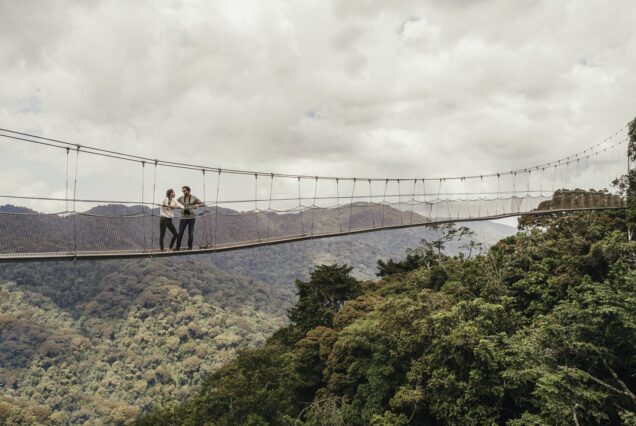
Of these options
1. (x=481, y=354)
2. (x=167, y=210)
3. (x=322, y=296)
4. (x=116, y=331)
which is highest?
(x=167, y=210)

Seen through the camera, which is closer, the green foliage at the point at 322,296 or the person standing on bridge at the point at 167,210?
the person standing on bridge at the point at 167,210

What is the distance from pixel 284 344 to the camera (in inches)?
1232

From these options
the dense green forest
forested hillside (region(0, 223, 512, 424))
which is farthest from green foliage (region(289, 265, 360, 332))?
the dense green forest

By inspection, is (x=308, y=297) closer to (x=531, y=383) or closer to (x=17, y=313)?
(x=531, y=383)

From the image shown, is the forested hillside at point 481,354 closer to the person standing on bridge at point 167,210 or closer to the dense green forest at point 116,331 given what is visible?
the person standing on bridge at point 167,210

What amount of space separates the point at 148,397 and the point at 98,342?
3412 cm

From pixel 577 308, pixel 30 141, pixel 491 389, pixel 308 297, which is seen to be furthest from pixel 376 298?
pixel 30 141

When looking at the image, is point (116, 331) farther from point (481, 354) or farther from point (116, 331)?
point (481, 354)

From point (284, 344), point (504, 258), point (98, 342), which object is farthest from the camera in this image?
point (98, 342)

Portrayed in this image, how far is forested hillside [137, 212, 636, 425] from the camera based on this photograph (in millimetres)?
14242

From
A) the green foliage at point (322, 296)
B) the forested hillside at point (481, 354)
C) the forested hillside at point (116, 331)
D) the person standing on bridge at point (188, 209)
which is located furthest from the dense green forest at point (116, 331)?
the person standing on bridge at point (188, 209)

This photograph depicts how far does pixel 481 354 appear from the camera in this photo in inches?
623

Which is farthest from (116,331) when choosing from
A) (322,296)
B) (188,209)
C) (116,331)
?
(188,209)

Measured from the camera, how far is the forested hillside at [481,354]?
1424 centimetres
